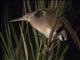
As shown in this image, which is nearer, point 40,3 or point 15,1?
point 40,3

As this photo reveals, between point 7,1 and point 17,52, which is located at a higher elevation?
point 7,1

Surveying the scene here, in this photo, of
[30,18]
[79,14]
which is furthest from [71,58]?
[30,18]

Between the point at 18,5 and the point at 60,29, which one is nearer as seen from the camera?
the point at 60,29

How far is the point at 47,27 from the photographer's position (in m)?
0.56

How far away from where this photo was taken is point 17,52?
0.79 m

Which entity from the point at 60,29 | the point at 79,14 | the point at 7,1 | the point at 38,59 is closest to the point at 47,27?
the point at 60,29

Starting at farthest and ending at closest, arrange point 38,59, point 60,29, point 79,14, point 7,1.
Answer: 1. point 7,1
2. point 79,14
3. point 38,59
4. point 60,29

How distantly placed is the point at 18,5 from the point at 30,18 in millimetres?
487

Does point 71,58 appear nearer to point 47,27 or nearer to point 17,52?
point 17,52

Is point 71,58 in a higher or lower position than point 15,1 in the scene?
lower

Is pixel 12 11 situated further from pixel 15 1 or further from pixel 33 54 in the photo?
pixel 33 54

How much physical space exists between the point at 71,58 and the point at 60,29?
572 millimetres

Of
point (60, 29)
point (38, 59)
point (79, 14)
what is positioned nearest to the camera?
point (60, 29)

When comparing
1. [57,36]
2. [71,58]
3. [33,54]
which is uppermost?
[57,36]
